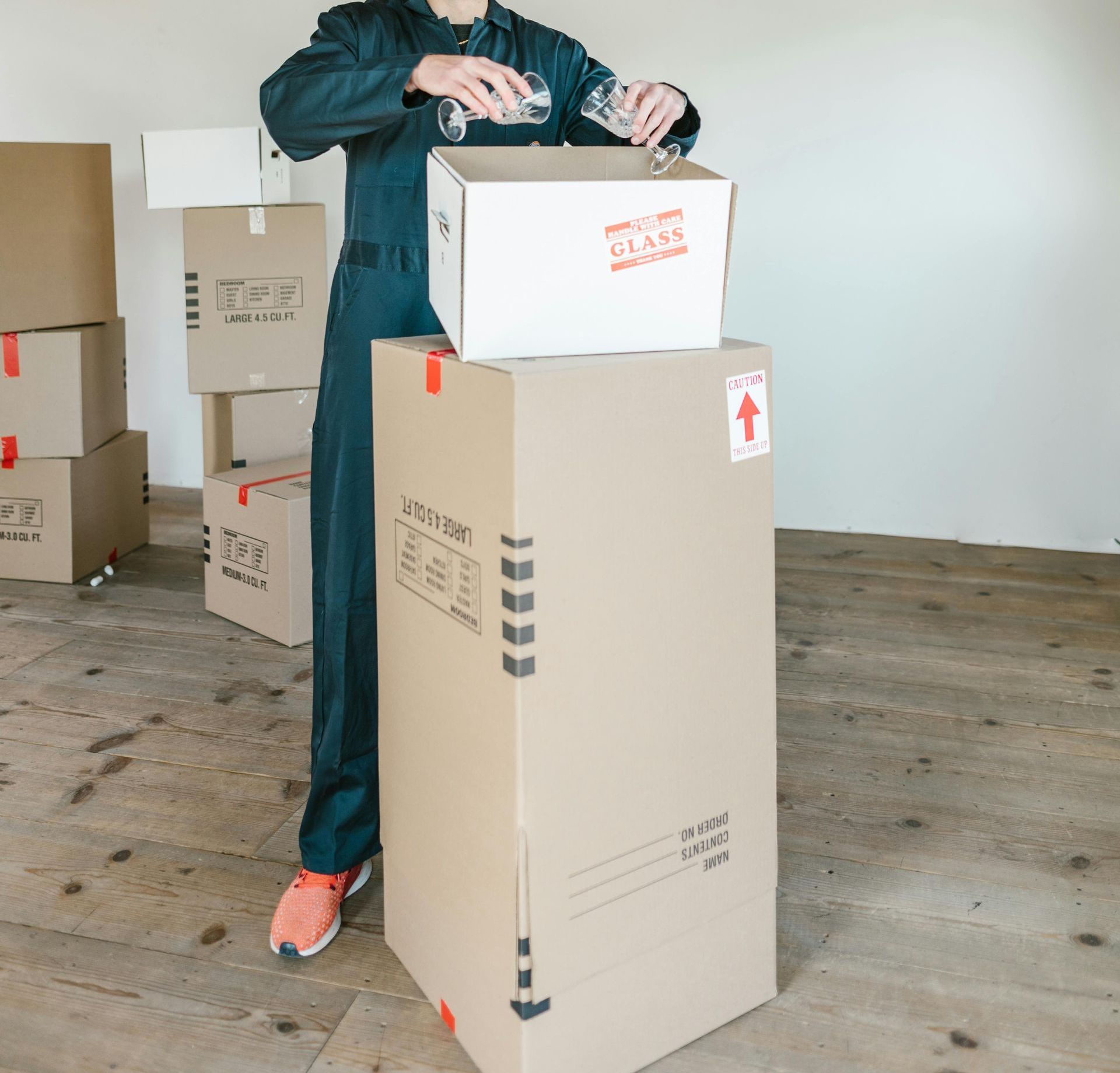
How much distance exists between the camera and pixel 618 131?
1293 mm

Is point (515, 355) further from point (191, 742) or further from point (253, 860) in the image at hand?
point (191, 742)

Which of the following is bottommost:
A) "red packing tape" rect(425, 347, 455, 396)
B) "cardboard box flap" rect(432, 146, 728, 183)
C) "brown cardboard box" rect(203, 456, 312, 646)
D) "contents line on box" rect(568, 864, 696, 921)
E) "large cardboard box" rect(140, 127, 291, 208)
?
"contents line on box" rect(568, 864, 696, 921)

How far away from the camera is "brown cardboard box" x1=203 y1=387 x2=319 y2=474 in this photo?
9.59ft

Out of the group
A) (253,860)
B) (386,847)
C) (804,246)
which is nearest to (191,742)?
(253,860)

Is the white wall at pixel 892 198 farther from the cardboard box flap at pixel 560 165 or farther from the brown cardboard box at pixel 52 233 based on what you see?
the cardboard box flap at pixel 560 165

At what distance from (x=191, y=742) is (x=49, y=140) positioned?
8.90 ft

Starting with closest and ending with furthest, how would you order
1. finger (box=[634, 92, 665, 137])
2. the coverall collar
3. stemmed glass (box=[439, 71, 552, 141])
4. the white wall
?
1. stemmed glass (box=[439, 71, 552, 141])
2. finger (box=[634, 92, 665, 137])
3. the coverall collar
4. the white wall

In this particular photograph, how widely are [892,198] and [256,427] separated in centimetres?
202

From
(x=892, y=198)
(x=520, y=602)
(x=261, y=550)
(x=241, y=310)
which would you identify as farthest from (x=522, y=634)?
(x=892, y=198)

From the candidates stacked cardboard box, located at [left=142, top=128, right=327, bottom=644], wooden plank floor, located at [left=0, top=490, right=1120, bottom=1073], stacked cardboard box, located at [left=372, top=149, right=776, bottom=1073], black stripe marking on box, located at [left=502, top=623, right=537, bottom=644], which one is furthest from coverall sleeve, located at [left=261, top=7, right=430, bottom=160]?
stacked cardboard box, located at [left=142, top=128, right=327, bottom=644]

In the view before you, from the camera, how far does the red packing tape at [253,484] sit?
2.70 meters

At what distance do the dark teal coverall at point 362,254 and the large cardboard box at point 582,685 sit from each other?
110 mm

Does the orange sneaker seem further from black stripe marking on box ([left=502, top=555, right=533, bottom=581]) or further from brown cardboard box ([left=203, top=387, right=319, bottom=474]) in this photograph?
brown cardboard box ([left=203, top=387, right=319, bottom=474])

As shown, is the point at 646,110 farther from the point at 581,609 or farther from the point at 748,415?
the point at 581,609
